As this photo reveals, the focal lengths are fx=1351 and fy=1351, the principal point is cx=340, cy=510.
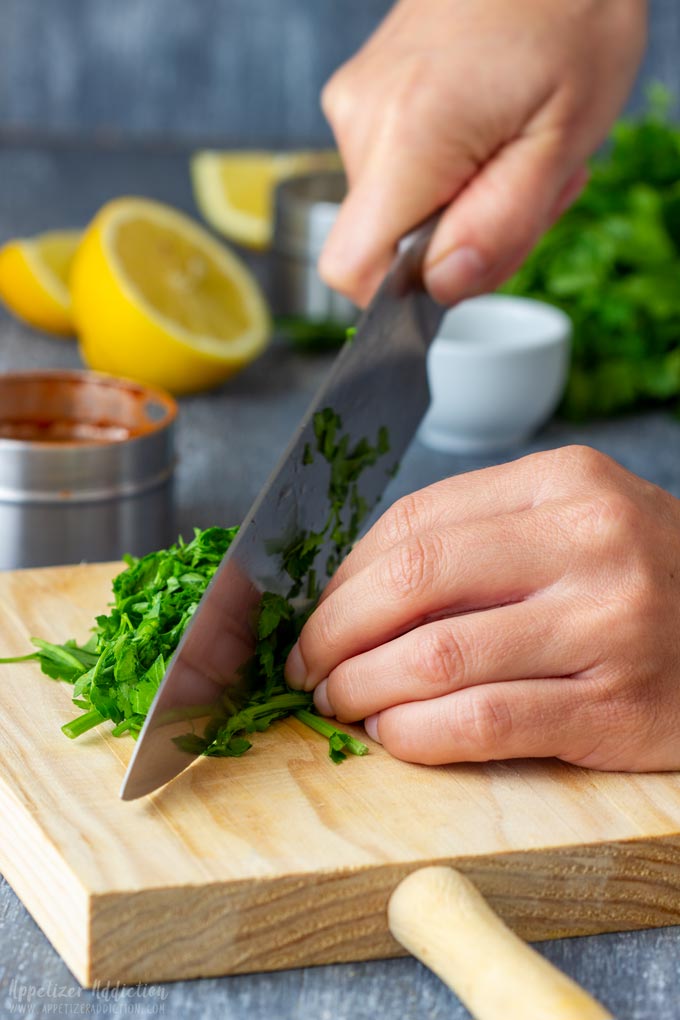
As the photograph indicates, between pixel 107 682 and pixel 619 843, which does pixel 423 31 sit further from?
pixel 619 843

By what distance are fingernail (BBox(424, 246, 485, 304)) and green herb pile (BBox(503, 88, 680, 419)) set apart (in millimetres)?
712

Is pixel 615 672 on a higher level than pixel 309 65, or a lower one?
higher

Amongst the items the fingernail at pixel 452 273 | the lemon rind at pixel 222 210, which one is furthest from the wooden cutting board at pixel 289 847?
the lemon rind at pixel 222 210

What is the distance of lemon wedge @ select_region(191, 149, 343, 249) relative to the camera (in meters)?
3.42

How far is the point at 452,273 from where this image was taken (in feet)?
5.84

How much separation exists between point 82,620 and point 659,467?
1212 mm

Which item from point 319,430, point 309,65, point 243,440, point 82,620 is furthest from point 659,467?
point 309,65

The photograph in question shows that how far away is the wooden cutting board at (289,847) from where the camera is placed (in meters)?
1.02

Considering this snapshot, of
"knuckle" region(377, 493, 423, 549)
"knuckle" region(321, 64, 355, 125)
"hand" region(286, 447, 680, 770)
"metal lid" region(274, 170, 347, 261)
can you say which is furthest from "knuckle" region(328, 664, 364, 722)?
"metal lid" region(274, 170, 347, 261)

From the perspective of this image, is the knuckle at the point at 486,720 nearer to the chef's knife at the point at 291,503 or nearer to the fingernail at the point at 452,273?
the chef's knife at the point at 291,503

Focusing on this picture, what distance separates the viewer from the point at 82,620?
1.42 meters

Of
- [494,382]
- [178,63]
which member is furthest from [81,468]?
[178,63]

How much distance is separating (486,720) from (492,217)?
88 centimetres

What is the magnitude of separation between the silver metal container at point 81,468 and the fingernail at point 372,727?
1.97 ft
